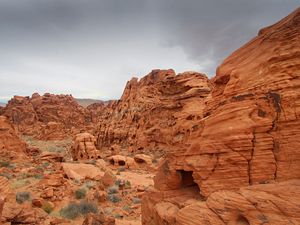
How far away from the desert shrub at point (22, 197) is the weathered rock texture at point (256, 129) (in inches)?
384

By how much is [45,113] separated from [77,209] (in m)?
76.5

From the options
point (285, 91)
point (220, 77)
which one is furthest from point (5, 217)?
point (285, 91)

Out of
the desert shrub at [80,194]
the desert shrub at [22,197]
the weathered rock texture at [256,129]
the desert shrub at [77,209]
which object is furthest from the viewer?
the desert shrub at [80,194]

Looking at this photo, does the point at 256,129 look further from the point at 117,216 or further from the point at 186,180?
the point at 117,216

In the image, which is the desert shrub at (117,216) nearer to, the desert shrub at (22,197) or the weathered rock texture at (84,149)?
the desert shrub at (22,197)

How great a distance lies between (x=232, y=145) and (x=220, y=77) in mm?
2809

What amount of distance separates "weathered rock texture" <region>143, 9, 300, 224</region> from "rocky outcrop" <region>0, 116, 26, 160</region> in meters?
23.5

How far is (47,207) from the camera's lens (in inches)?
496

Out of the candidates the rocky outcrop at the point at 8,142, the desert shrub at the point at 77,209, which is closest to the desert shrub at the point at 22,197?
the desert shrub at the point at 77,209

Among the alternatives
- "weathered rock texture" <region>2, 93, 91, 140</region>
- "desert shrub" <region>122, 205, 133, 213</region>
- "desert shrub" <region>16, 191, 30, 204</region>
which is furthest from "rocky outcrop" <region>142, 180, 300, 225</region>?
"weathered rock texture" <region>2, 93, 91, 140</region>

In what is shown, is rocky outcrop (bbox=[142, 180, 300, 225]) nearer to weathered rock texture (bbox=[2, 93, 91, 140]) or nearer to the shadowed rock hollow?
the shadowed rock hollow

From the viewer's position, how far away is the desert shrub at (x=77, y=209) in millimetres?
12435

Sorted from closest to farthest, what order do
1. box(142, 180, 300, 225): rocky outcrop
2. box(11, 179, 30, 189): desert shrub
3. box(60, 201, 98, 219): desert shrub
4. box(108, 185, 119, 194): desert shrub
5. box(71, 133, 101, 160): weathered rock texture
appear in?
box(142, 180, 300, 225): rocky outcrop, box(60, 201, 98, 219): desert shrub, box(11, 179, 30, 189): desert shrub, box(108, 185, 119, 194): desert shrub, box(71, 133, 101, 160): weathered rock texture

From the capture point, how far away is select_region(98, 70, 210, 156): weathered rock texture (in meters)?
36.6
